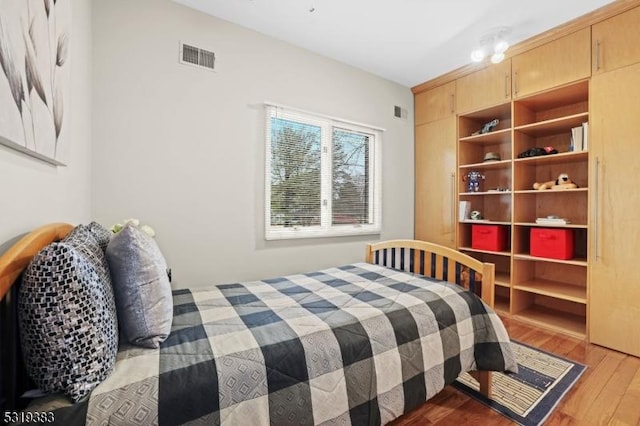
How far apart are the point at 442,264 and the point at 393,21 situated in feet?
6.68

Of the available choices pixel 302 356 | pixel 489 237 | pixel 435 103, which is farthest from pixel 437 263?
pixel 435 103

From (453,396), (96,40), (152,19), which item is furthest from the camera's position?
(152,19)

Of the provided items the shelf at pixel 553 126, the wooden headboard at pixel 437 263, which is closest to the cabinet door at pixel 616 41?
the shelf at pixel 553 126

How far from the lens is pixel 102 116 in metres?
1.95

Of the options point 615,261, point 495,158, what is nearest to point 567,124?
Result: point 495,158

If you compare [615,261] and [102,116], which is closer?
[102,116]

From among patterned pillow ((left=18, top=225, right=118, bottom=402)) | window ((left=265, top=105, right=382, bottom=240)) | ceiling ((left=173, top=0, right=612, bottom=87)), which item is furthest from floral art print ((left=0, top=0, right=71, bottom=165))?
window ((left=265, top=105, right=382, bottom=240))

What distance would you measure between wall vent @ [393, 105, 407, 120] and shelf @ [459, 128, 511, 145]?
77 cm

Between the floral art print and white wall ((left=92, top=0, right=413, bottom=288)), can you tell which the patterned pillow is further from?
white wall ((left=92, top=0, right=413, bottom=288))

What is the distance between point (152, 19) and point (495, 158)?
340cm

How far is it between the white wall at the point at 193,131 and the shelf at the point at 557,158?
2.02 m

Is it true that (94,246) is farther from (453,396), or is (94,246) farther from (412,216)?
(412,216)

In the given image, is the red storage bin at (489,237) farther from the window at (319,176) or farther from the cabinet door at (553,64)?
the cabinet door at (553,64)

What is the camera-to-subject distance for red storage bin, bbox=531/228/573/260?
2.53 meters
